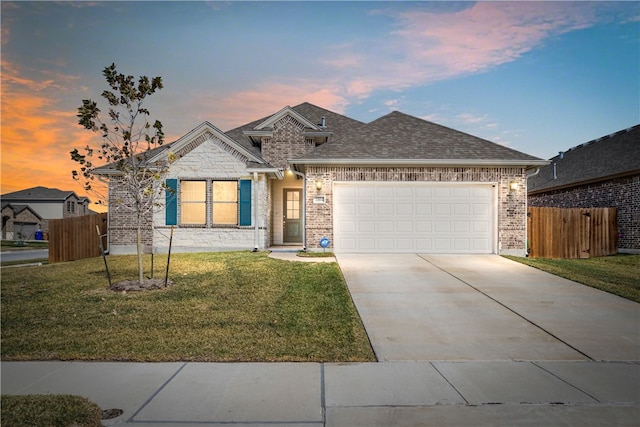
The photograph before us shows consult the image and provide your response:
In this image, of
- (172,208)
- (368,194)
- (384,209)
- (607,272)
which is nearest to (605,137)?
(607,272)

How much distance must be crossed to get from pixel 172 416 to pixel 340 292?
204 inches

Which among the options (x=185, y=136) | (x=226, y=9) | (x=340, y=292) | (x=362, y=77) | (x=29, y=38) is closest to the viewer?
(x=340, y=292)

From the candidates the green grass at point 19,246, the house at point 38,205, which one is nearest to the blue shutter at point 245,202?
the green grass at point 19,246

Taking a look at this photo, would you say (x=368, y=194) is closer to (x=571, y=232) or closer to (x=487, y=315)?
(x=487, y=315)

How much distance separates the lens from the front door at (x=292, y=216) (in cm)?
1827

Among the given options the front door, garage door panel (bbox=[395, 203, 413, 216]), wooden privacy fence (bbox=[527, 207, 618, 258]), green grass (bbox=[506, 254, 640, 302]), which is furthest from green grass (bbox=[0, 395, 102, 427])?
wooden privacy fence (bbox=[527, 207, 618, 258])

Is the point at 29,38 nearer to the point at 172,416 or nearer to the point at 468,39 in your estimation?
the point at 172,416

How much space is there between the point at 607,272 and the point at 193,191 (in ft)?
47.0

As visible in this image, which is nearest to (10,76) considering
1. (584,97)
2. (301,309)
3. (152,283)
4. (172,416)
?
(152,283)

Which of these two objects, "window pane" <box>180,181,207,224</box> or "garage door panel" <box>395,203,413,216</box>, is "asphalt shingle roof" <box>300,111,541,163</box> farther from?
"window pane" <box>180,181,207,224</box>

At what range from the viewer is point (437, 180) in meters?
14.0

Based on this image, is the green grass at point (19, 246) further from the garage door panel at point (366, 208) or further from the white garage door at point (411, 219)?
the garage door panel at point (366, 208)

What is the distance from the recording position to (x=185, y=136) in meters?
15.4

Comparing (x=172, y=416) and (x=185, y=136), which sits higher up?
(x=185, y=136)
